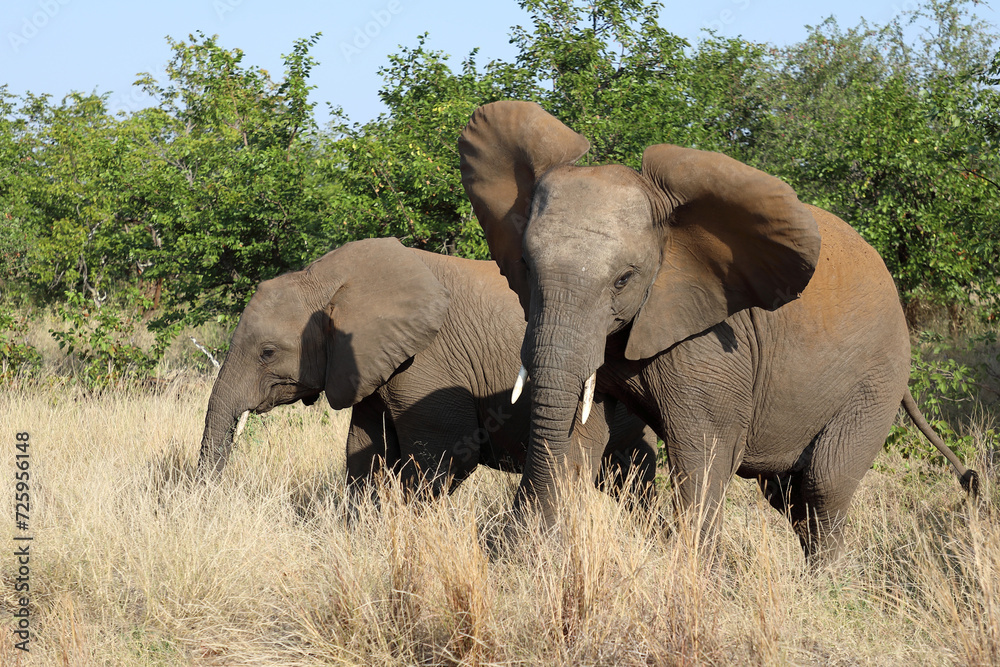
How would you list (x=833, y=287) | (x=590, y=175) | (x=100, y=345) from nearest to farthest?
(x=590, y=175) < (x=833, y=287) < (x=100, y=345)

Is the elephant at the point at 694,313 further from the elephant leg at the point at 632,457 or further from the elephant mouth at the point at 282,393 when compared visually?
the elephant mouth at the point at 282,393

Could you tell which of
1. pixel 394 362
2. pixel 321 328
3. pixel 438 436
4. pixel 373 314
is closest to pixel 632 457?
pixel 438 436

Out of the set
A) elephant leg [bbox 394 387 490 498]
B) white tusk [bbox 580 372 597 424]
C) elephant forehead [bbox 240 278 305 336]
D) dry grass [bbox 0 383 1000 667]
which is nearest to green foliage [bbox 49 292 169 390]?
dry grass [bbox 0 383 1000 667]

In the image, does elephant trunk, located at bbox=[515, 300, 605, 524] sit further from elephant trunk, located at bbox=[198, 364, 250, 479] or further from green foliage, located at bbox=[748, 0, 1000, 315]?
green foliage, located at bbox=[748, 0, 1000, 315]

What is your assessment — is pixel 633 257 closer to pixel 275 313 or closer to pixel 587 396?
pixel 587 396

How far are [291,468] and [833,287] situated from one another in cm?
462

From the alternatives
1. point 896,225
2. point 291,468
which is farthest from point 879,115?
point 291,468

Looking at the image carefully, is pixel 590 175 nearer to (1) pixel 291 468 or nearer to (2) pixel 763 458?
(2) pixel 763 458

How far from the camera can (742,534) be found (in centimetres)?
568

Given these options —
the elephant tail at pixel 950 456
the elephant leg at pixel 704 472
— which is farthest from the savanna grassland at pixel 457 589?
the elephant tail at pixel 950 456

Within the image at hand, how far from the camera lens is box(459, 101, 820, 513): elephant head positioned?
4.20 meters

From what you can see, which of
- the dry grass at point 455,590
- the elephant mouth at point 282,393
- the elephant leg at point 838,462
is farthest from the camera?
the elephant mouth at point 282,393

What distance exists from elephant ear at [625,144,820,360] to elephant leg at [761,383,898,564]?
1.13 meters

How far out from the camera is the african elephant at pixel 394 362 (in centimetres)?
620
